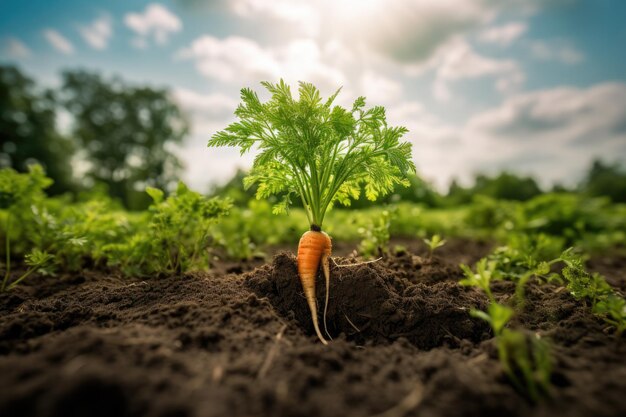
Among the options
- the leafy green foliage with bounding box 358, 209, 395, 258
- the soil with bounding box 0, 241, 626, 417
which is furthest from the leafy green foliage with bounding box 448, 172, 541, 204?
the soil with bounding box 0, 241, 626, 417

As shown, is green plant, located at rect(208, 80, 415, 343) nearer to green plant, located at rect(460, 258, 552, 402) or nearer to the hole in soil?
the hole in soil

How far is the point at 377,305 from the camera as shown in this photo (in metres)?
2.51

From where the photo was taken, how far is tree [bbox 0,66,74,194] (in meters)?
26.9

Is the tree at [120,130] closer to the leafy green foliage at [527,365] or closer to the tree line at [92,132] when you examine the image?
the tree line at [92,132]

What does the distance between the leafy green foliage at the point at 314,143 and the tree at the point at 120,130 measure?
32.6 m

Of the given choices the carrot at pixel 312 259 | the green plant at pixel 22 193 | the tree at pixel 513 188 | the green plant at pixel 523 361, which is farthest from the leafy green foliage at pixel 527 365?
the tree at pixel 513 188

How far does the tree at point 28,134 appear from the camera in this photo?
26875 mm

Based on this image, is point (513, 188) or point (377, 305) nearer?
point (377, 305)

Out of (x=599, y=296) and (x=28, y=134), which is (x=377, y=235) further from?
(x=28, y=134)

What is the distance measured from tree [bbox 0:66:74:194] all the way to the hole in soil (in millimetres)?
31387

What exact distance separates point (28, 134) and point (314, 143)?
115 feet

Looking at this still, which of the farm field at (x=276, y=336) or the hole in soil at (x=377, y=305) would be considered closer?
the farm field at (x=276, y=336)

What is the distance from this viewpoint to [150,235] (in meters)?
3.39

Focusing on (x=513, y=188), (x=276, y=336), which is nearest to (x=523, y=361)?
(x=276, y=336)
